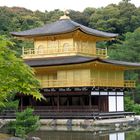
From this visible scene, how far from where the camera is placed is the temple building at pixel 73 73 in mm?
39281

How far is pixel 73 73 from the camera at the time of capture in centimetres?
4047

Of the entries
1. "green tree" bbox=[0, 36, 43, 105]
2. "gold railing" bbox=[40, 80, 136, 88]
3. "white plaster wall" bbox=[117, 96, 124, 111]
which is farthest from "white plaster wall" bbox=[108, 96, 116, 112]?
"green tree" bbox=[0, 36, 43, 105]

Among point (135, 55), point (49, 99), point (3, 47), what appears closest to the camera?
point (3, 47)

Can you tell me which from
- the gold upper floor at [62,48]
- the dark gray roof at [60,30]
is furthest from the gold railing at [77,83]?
the dark gray roof at [60,30]

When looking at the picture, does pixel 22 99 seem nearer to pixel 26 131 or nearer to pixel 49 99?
pixel 49 99

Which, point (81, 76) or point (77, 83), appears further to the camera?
point (81, 76)

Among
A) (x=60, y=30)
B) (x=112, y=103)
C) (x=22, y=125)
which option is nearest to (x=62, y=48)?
(x=60, y=30)

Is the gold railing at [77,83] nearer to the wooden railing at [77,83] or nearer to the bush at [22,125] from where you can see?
the wooden railing at [77,83]

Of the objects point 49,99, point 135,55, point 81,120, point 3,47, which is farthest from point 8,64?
point 135,55

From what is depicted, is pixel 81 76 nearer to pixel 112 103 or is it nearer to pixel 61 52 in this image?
pixel 112 103

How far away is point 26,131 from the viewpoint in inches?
1012

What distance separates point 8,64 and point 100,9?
7242 centimetres

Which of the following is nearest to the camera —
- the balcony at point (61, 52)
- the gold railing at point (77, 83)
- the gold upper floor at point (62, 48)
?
the gold railing at point (77, 83)

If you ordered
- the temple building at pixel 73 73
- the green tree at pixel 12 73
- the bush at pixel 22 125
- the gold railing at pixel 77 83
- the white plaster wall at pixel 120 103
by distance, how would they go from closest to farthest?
the green tree at pixel 12 73 < the bush at pixel 22 125 < the gold railing at pixel 77 83 < the temple building at pixel 73 73 < the white plaster wall at pixel 120 103
